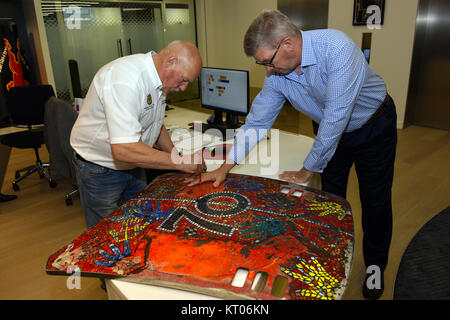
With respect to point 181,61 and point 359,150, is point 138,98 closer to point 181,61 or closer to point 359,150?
point 181,61

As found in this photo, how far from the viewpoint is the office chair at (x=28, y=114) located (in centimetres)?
332

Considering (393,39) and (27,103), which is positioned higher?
(393,39)

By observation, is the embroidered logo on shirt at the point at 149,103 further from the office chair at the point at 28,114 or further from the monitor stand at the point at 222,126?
the office chair at the point at 28,114

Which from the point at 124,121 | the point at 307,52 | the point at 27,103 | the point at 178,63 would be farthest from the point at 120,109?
the point at 27,103

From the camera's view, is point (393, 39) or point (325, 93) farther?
point (393, 39)

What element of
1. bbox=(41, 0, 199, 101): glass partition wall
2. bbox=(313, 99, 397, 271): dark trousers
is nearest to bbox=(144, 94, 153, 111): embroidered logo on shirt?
bbox=(313, 99, 397, 271): dark trousers

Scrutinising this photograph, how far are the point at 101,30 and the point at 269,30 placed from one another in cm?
536

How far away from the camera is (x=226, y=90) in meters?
2.73

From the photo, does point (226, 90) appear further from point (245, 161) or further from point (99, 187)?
point (99, 187)

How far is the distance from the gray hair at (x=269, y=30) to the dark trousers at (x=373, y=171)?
636mm

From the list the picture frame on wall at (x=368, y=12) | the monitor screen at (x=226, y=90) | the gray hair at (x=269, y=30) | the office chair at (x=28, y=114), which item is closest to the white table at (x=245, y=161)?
the monitor screen at (x=226, y=90)

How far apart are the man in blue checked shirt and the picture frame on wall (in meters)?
3.53

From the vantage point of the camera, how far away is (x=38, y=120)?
359 centimetres
